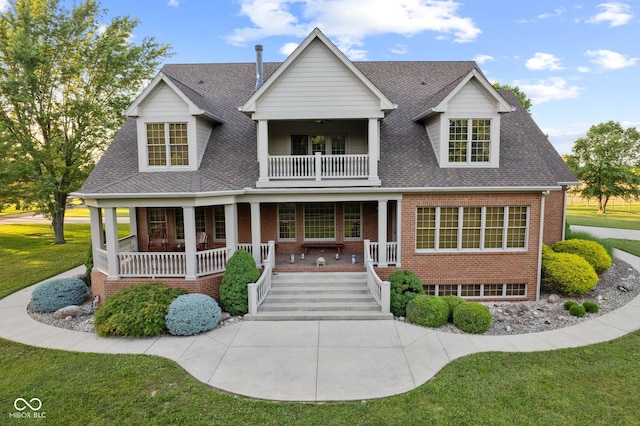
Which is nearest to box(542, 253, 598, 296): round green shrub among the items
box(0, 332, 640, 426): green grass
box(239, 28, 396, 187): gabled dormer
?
box(0, 332, 640, 426): green grass

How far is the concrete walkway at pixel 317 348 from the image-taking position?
8.23 meters

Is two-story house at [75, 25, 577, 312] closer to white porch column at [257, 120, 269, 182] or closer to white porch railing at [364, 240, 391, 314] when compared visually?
white porch column at [257, 120, 269, 182]

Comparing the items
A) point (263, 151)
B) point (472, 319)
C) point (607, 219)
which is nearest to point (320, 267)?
point (263, 151)

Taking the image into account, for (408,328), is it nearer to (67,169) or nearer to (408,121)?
(408,121)

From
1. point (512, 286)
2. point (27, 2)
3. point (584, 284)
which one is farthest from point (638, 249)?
point (27, 2)

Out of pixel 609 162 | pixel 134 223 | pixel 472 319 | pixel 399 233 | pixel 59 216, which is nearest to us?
pixel 472 319

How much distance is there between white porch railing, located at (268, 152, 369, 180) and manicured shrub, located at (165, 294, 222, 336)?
17.9 feet

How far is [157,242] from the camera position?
50.9 feet

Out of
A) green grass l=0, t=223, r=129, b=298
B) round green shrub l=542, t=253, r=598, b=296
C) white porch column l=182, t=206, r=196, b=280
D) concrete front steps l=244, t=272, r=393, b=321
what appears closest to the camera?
concrete front steps l=244, t=272, r=393, b=321

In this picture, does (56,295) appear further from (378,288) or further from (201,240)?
(378,288)

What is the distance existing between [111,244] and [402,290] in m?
10.4

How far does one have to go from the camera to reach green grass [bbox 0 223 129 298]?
57.2 feet

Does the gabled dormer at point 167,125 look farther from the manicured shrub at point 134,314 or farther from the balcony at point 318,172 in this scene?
the manicured shrub at point 134,314

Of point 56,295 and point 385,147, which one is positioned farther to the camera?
point 385,147
